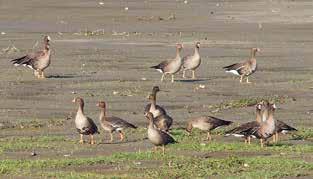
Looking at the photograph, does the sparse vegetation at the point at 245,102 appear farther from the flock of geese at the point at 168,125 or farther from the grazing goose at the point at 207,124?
the grazing goose at the point at 207,124

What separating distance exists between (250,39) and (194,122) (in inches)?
843

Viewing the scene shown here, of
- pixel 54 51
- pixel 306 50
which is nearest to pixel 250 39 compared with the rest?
pixel 306 50

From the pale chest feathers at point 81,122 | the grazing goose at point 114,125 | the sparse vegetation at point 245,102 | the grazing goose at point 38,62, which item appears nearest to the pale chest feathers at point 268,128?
the grazing goose at point 114,125

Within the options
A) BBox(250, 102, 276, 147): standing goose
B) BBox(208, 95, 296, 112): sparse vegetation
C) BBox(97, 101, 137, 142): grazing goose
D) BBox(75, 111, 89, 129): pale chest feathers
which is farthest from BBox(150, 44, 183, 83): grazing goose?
BBox(250, 102, 276, 147): standing goose

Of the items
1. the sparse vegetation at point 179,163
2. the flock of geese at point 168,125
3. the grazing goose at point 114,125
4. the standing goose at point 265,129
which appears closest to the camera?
the sparse vegetation at point 179,163

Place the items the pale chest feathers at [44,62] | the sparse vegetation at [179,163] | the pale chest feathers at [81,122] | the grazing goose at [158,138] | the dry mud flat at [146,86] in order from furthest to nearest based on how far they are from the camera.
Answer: the pale chest feathers at [44,62]
the pale chest feathers at [81,122]
the grazing goose at [158,138]
the dry mud flat at [146,86]
the sparse vegetation at [179,163]

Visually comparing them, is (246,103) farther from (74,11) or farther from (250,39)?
(74,11)

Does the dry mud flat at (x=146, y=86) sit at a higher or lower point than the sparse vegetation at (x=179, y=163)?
higher

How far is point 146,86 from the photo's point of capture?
2667 cm

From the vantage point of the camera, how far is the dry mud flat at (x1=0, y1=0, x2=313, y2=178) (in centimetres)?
1597

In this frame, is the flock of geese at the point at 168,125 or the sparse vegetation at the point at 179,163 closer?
the sparse vegetation at the point at 179,163

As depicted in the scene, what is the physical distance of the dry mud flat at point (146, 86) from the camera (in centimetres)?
1597

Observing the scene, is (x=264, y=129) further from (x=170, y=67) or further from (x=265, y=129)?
(x=170, y=67)

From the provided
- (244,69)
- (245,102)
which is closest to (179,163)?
(245,102)
